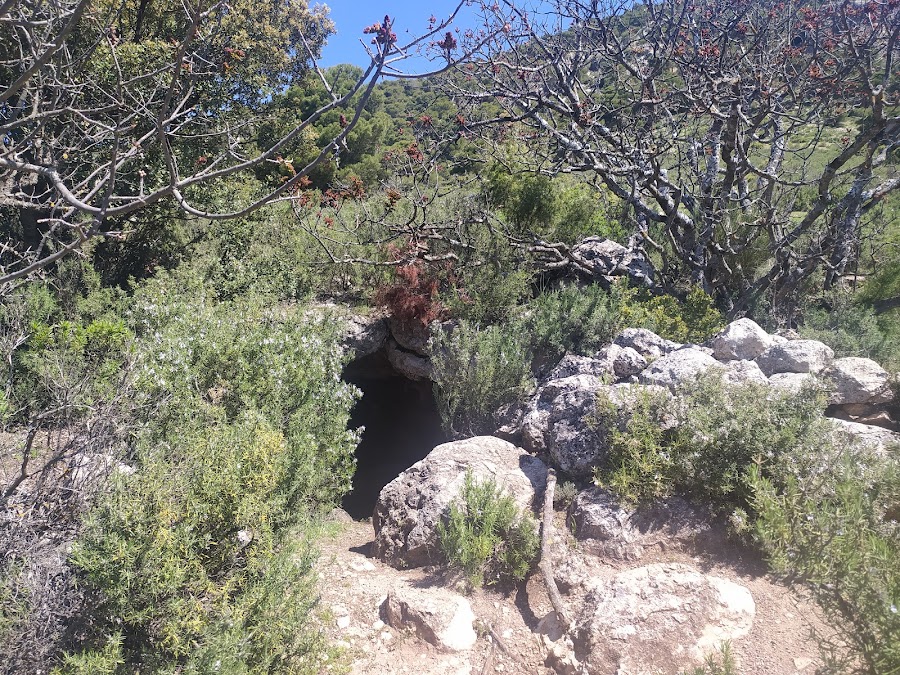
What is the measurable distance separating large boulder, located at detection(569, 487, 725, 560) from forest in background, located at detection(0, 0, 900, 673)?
1.47 ft

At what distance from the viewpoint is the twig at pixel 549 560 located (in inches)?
128

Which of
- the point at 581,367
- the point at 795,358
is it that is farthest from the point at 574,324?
the point at 795,358

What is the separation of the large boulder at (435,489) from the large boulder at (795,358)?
2372 millimetres

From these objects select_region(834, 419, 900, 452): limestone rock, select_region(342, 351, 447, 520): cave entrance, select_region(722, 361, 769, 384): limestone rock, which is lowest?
select_region(342, 351, 447, 520): cave entrance

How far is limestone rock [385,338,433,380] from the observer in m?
7.75

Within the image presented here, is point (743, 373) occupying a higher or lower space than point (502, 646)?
higher

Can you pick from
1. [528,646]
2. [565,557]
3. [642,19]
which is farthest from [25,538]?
[642,19]

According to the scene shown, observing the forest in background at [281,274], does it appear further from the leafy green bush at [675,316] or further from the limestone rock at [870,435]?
the limestone rock at [870,435]

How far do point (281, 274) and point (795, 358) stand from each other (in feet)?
19.9

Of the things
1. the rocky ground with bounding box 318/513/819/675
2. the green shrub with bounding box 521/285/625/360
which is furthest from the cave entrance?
the rocky ground with bounding box 318/513/819/675

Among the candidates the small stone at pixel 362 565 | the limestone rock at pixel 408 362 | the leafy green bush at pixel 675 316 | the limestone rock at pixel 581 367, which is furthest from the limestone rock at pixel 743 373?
the limestone rock at pixel 408 362

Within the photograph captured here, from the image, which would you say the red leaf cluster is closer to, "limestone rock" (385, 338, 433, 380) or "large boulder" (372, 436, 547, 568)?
"limestone rock" (385, 338, 433, 380)

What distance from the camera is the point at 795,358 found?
500cm

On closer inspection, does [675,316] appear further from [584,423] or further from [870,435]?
[584,423]
